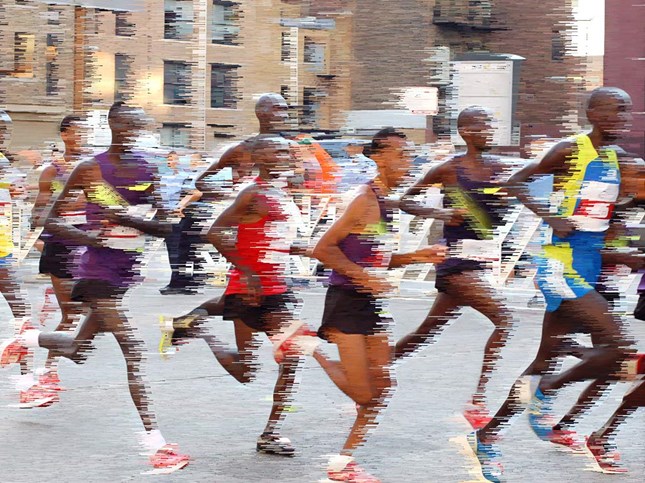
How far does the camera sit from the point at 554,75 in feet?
21.1

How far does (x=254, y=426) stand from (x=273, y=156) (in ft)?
5.93

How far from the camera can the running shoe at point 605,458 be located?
6793 mm

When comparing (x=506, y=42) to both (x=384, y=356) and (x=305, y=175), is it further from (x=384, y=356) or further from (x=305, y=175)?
(x=305, y=175)

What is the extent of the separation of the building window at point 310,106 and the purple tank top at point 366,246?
0.89 meters

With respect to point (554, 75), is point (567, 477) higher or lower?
lower

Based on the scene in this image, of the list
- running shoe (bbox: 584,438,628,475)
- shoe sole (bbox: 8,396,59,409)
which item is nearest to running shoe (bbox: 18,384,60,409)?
shoe sole (bbox: 8,396,59,409)

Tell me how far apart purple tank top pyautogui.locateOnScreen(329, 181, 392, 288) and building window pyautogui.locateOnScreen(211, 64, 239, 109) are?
118cm

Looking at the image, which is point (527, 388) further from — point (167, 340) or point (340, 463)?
point (167, 340)

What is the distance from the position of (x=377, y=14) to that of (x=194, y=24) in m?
0.90

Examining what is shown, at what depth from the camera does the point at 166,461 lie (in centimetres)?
665

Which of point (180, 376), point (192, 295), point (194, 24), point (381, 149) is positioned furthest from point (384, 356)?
point (192, 295)

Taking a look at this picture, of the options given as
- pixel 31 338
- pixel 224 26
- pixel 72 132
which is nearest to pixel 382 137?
pixel 224 26

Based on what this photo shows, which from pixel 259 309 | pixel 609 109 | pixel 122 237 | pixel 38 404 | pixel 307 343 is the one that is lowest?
pixel 38 404

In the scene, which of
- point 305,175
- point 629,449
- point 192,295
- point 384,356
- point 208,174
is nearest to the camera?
point 384,356
